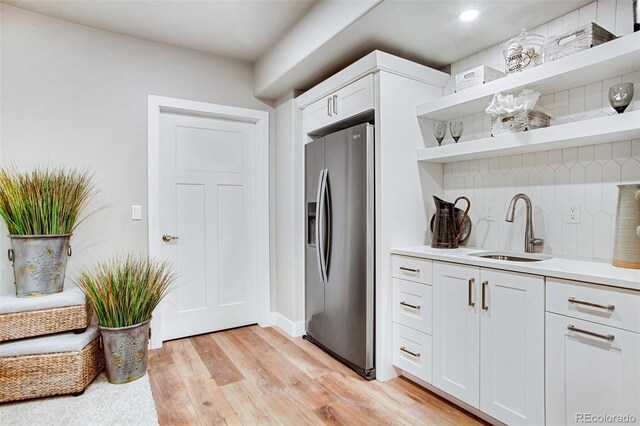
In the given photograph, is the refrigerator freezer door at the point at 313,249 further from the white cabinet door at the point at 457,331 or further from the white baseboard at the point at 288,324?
the white cabinet door at the point at 457,331

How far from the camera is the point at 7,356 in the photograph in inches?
78.2

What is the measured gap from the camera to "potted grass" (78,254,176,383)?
2.20 metres

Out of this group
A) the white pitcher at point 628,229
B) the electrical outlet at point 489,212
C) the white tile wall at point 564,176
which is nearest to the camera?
the white pitcher at point 628,229

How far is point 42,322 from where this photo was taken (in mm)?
2104

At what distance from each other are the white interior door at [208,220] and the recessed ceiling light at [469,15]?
2078 millimetres

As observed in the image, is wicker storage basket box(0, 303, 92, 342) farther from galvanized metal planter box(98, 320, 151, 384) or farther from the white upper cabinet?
the white upper cabinet

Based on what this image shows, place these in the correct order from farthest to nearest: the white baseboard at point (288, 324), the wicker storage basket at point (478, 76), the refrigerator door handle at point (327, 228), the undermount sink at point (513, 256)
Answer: the white baseboard at point (288, 324) < the refrigerator door handle at point (327, 228) < the wicker storage basket at point (478, 76) < the undermount sink at point (513, 256)

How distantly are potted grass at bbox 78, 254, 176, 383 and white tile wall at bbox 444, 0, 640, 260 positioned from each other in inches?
90.5

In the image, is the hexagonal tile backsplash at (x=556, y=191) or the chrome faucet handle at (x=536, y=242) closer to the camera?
the hexagonal tile backsplash at (x=556, y=191)

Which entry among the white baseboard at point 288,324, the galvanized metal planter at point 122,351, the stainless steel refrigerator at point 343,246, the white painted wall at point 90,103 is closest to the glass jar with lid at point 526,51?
the stainless steel refrigerator at point 343,246

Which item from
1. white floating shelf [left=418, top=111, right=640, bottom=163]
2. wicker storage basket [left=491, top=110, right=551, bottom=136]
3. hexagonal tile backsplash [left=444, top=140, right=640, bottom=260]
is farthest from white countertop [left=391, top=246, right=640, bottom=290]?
wicker storage basket [left=491, top=110, right=551, bottom=136]

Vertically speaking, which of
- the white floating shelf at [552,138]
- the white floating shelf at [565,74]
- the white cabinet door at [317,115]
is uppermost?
the white cabinet door at [317,115]

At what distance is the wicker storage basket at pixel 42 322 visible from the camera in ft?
6.64

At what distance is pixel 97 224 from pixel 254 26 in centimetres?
196
